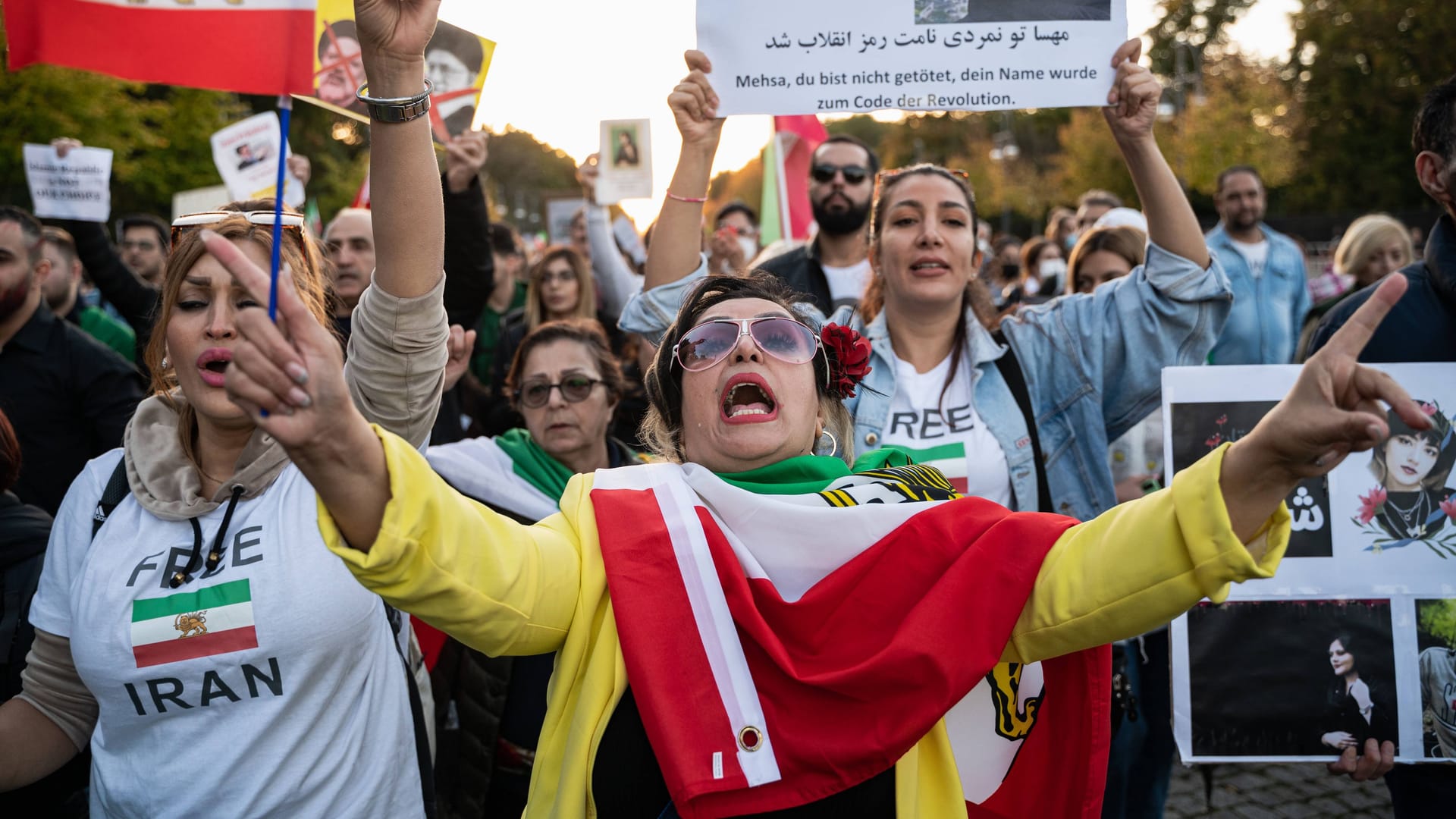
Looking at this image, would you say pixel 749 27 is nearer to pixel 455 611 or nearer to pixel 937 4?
pixel 937 4

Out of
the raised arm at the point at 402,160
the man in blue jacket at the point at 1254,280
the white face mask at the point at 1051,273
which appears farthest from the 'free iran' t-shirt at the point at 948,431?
the white face mask at the point at 1051,273

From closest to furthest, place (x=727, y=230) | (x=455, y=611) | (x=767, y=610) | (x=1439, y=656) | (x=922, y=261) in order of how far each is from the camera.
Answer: (x=455, y=611) → (x=767, y=610) → (x=1439, y=656) → (x=922, y=261) → (x=727, y=230)

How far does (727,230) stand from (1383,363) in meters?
4.25

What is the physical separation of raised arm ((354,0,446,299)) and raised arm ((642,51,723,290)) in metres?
1.23

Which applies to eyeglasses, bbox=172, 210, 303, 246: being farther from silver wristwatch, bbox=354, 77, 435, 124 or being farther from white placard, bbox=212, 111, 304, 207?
white placard, bbox=212, 111, 304, 207

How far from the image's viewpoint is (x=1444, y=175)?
2617 mm

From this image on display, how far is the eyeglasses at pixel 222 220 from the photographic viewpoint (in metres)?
2.33

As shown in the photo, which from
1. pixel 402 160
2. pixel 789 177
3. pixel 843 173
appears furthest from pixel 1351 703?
pixel 789 177

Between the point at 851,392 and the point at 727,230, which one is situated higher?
the point at 727,230

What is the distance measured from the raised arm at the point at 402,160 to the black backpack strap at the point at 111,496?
73 cm

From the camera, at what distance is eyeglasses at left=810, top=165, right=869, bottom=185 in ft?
16.6

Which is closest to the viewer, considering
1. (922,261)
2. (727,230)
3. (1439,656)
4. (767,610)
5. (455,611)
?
(455,611)

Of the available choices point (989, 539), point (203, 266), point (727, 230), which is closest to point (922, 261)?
point (989, 539)

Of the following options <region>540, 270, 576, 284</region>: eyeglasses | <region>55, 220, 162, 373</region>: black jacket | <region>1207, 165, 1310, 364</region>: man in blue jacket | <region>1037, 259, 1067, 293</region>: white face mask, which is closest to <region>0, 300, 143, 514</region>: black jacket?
<region>55, 220, 162, 373</region>: black jacket
